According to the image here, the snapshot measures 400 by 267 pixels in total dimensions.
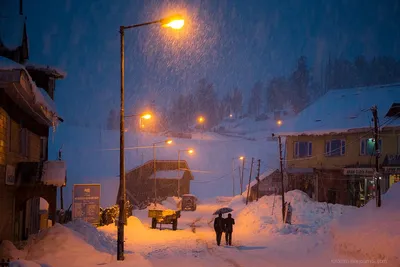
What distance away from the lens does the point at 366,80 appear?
5556 inches

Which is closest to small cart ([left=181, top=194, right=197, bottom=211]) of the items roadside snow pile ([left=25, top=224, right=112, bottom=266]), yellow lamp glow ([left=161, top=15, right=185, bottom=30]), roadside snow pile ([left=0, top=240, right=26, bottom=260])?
roadside snow pile ([left=25, top=224, right=112, bottom=266])

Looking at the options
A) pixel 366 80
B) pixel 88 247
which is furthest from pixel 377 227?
pixel 366 80

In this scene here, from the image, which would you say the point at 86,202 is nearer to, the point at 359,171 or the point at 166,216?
the point at 166,216

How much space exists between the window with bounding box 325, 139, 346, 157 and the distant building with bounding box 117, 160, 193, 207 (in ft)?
82.5

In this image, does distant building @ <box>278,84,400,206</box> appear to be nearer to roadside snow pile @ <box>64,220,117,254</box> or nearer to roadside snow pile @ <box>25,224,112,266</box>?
roadside snow pile @ <box>64,220,117,254</box>

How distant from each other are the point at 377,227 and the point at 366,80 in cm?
13506

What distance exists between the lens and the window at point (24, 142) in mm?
19389

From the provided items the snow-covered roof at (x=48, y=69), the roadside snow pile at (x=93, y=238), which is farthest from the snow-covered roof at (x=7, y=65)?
the snow-covered roof at (x=48, y=69)

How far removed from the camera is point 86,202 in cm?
2689

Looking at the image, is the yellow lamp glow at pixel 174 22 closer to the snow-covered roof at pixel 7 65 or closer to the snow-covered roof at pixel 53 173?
the snow-covered roof at pixel 7 65

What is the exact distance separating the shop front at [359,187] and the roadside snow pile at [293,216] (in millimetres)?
5121

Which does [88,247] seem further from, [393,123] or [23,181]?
[393,123]

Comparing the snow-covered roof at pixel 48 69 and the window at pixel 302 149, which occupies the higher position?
the snow-covered roof at pixel 48 69

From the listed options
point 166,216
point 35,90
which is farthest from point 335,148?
point 35,90
